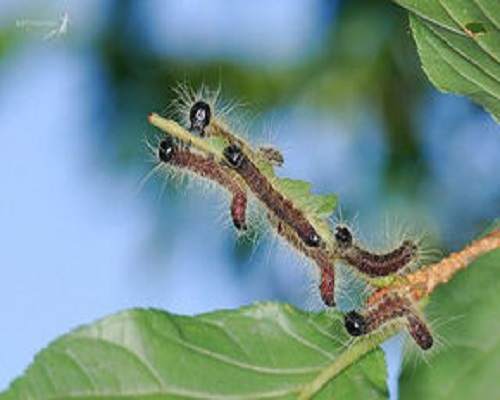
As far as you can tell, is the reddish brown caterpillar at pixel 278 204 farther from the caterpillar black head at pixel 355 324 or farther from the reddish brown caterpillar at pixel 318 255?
the caterpillar black head at pixel 355 324

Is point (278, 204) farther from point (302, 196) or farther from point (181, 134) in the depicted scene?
point (181, 134)

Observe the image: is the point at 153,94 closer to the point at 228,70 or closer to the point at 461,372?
the point at 228,70

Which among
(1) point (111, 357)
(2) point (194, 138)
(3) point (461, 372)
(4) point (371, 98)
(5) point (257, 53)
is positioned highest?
(5) point (257, 53)

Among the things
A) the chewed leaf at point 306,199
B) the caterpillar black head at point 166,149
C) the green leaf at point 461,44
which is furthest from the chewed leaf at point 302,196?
the green leaf at point 461,44

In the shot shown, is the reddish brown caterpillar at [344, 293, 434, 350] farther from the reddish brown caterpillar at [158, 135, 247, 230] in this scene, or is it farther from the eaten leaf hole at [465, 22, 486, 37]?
the eaten leaf hole at [465, 22, 486, 37]

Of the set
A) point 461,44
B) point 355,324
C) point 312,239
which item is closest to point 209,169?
point 312,239

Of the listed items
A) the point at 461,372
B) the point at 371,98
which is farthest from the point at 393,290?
the point at 371,98
